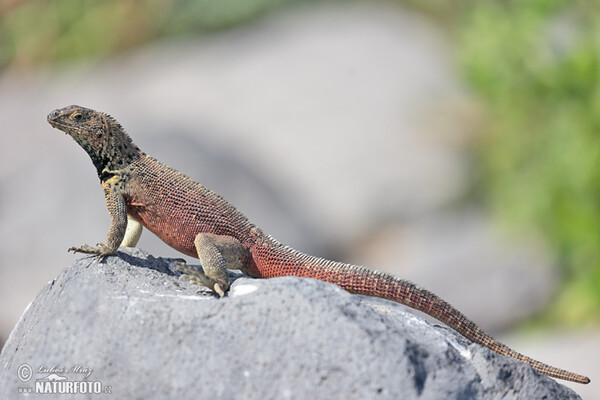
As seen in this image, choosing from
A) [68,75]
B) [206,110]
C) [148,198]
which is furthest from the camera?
[68,75]

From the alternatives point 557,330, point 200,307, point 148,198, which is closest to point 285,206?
point 557,330

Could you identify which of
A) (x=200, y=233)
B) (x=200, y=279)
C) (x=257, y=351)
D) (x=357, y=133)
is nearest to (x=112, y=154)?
(x=200, y=233)

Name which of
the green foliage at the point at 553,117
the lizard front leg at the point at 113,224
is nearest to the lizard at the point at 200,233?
the lizard front leg at the point at 113,224

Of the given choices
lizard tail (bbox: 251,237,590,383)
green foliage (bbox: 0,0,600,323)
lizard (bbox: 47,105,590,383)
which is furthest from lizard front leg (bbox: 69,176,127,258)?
green foliage (bbox: 0,0,600,323)

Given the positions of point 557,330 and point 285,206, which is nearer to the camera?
point 557,330

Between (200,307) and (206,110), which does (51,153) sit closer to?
(206,110)

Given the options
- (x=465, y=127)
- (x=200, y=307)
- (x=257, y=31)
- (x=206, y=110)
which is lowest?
(x=200, y=307)
